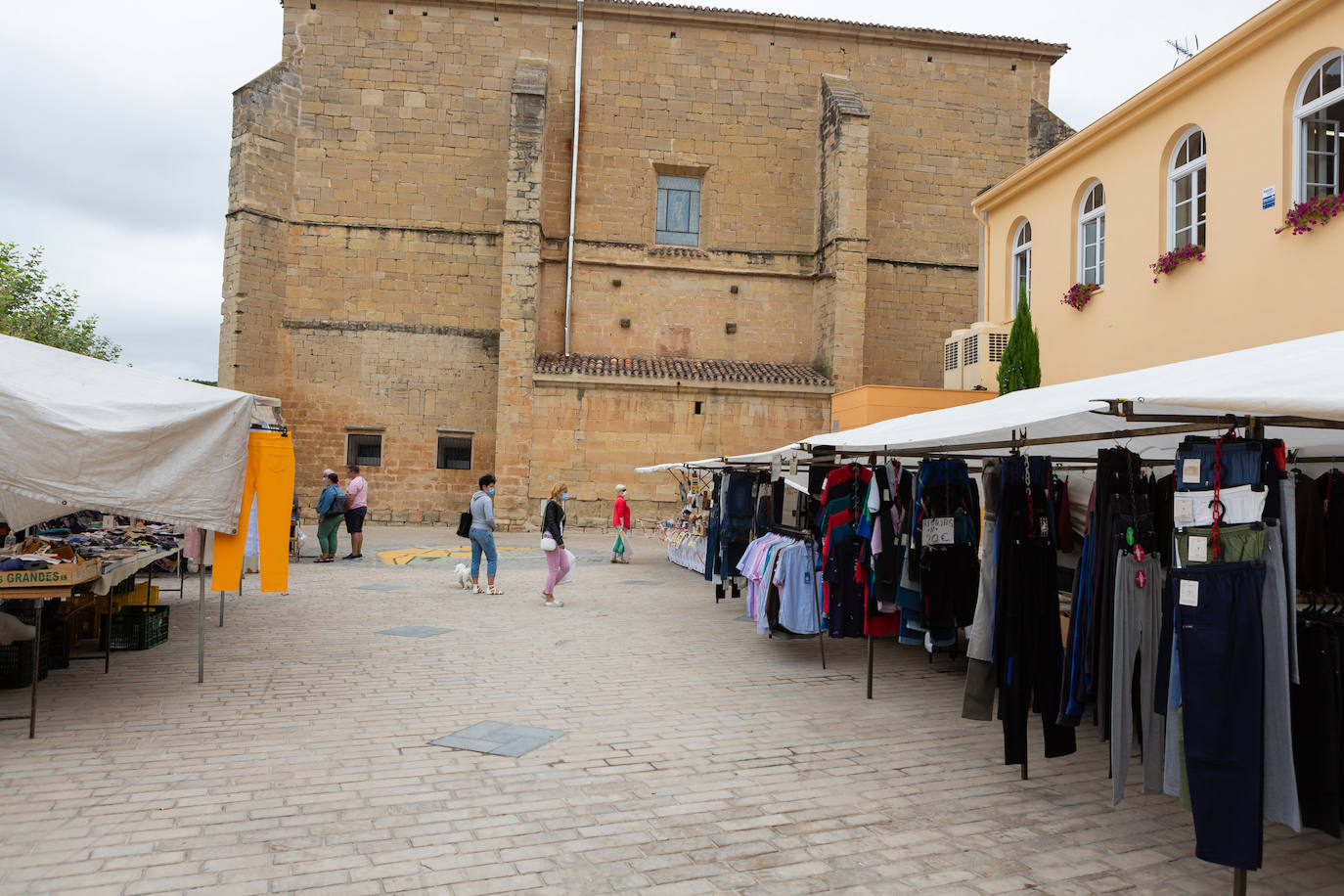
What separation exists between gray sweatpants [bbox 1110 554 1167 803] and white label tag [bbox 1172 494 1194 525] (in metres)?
0.40

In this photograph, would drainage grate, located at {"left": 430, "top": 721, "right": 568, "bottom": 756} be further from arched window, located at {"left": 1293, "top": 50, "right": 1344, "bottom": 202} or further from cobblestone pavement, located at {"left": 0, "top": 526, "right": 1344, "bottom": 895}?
arched window, located at {"left": 1293, "top": 50, "right": 1344, "bottom": 202}

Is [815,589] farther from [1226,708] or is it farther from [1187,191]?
[1187,191]

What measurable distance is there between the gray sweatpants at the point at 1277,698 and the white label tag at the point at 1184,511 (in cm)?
29

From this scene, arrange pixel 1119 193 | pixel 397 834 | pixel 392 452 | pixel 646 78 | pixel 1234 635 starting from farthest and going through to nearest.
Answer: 1. pixel 646 78
2. pixel 392 452
3. pixel 1119 193
4. pixel 397 834
5. pixel 1234 635

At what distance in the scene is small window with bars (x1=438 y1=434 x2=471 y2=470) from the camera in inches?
903

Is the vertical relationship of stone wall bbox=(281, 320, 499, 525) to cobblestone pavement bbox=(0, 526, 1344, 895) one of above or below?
above

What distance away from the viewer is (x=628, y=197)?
2414 cm

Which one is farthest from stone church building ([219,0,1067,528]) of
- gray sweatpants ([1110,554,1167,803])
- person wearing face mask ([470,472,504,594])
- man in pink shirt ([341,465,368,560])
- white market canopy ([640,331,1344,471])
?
gray sweatpants ([1110,554,1167,803])

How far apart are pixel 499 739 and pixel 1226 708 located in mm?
3550

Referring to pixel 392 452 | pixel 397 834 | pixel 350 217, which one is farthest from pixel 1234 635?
pixel 350 217

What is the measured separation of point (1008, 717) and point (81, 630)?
7.27 metres

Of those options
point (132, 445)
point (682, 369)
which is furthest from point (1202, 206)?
point (682, 369)

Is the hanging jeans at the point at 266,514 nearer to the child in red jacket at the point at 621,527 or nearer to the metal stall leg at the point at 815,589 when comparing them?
the metal stall leg at the point at 815,589

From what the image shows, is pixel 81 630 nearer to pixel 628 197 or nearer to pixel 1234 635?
pixel 1234 635
